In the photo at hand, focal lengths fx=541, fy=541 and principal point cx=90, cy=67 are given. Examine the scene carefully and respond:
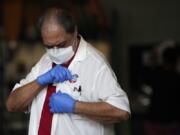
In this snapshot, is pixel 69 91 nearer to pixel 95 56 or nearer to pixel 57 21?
pixel 95 56

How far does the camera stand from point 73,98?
3.01 metres

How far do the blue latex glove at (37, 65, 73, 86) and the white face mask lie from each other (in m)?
0.05

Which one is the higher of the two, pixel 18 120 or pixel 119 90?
pixel 119 90

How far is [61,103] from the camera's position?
2959mm

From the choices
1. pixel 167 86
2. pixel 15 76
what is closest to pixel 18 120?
pixel 15 76

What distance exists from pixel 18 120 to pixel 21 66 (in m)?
0.85

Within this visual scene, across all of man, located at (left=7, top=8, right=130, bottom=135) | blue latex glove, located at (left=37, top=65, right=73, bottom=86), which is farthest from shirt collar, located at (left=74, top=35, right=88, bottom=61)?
blue latex glove, located at (left=37, top=65, right=73, bottom=86)

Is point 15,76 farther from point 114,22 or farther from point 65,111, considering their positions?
point 65,111

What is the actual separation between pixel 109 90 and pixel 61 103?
276mm

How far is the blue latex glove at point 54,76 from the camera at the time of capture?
9.91ft

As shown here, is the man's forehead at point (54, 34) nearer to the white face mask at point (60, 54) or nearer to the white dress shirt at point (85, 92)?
Answer: the white face mask at point (60, 54)

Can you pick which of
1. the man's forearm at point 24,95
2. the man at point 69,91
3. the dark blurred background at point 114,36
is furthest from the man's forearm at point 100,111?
the dark blurred background at point 114,36

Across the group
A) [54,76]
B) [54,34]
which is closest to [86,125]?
[54,76]

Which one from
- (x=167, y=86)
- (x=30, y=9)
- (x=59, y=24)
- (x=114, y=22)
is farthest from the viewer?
(x=114, y=22)
